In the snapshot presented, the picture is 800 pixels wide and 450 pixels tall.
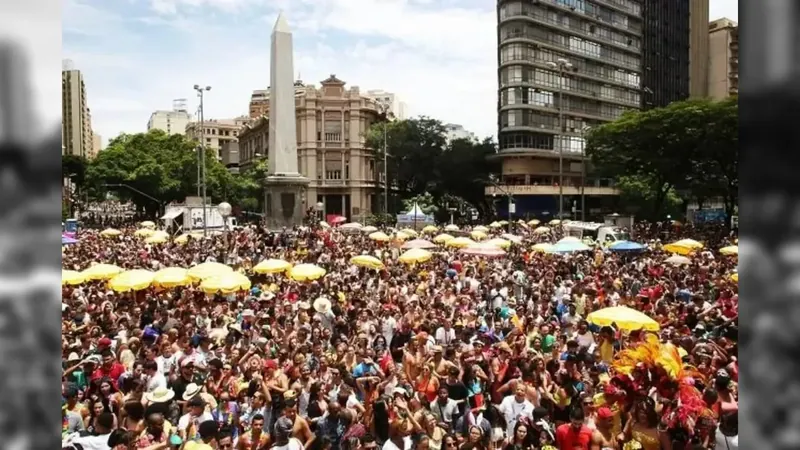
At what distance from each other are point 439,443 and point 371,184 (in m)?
73.1

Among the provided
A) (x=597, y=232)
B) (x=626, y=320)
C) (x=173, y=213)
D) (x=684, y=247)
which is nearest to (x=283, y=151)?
(x=173, y=213)

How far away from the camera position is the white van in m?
33.6


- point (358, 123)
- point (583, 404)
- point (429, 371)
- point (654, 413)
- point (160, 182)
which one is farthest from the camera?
point (358, 123)

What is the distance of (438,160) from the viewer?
68.1 m

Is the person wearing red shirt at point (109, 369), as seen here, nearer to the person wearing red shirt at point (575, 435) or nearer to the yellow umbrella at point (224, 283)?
the yellow umbrella at point (224, 283)

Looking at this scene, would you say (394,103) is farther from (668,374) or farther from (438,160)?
(668,374)

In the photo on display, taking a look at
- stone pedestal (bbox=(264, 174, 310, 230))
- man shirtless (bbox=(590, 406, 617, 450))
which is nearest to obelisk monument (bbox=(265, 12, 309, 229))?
stone pedestal (bbox=(264, 174, 310, 230))

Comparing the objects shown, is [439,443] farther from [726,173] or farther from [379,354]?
[726,173]

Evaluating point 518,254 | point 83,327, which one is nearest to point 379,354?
point 83,327

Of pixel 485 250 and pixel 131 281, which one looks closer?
pixel 131 281

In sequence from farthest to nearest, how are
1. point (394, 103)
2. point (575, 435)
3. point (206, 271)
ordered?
point (394, 103), point (206, 271), point (575, 435)

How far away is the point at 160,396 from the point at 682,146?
44.9 meters

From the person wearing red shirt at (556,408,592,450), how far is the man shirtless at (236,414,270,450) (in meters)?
2.85

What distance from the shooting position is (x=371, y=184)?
7969cm
